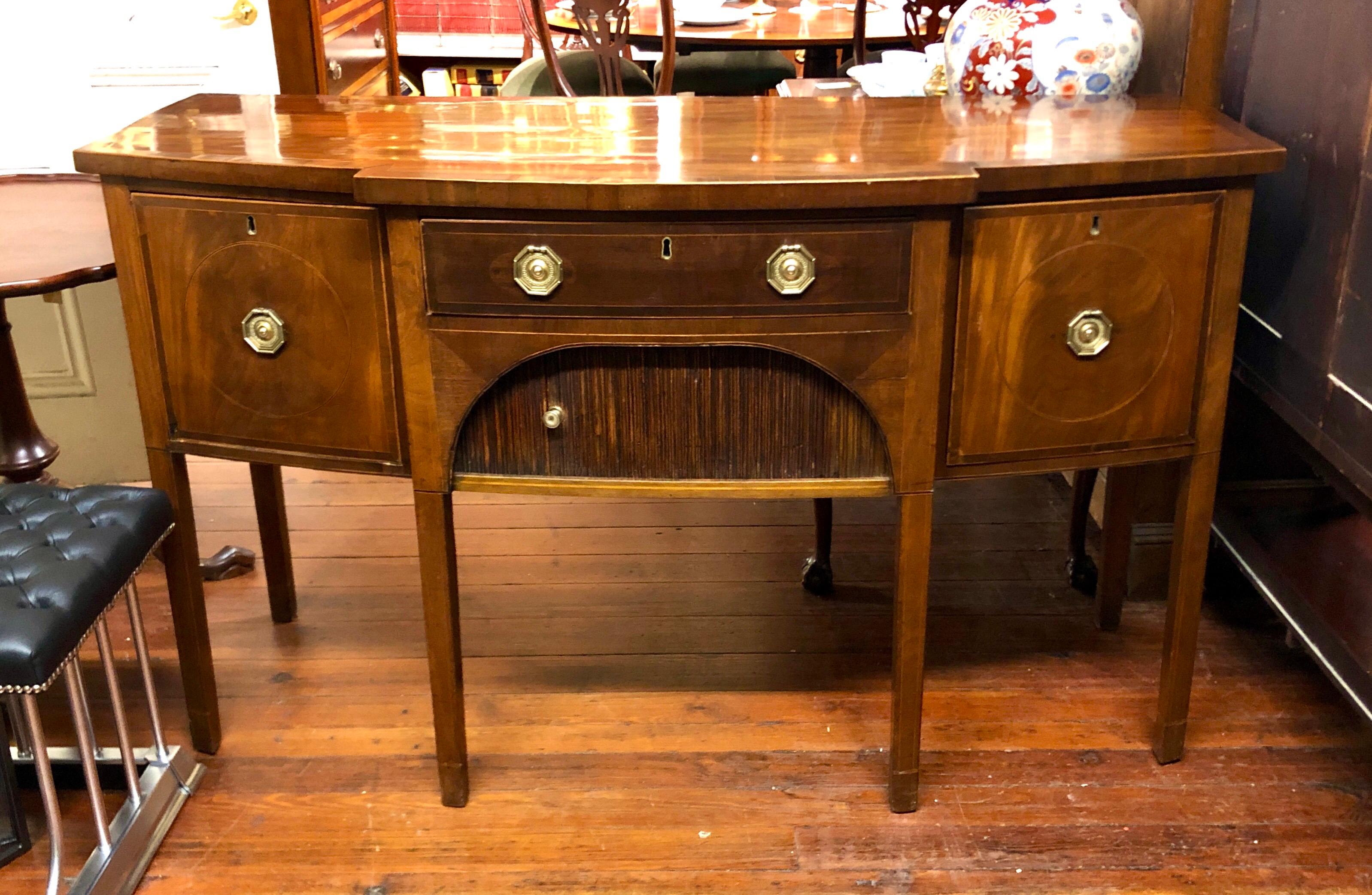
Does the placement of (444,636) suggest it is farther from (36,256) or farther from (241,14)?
(241,14)

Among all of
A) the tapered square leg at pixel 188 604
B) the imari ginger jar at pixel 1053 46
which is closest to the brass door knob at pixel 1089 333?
the imari ginger jar at pixel 1053 46

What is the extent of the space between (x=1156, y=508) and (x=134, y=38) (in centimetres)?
216

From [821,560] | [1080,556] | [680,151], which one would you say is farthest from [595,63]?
[680,151]

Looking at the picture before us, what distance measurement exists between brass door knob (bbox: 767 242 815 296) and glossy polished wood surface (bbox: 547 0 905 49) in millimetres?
3191

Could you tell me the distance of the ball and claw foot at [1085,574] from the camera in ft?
7.43

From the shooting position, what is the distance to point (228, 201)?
1.52 m

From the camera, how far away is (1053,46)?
5.82 ft

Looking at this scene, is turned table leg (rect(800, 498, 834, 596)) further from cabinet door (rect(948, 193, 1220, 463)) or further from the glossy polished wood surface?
the glossy polished wood surface

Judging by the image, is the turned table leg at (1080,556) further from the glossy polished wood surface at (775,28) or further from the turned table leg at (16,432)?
the glossy polished wood surface at (775,28)

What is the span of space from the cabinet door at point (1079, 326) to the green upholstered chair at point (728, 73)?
363 cm

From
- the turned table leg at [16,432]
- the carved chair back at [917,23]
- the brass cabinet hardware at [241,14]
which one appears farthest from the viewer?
the carved chair back at [917,23]

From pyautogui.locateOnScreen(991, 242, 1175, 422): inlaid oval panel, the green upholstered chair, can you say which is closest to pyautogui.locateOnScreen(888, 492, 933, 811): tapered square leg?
pyautogui.locateOnScreen(991, 242, 1175, 422): inlaid oval panel

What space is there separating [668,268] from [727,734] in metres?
0.79

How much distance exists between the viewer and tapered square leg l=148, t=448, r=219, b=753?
67.3 inches
